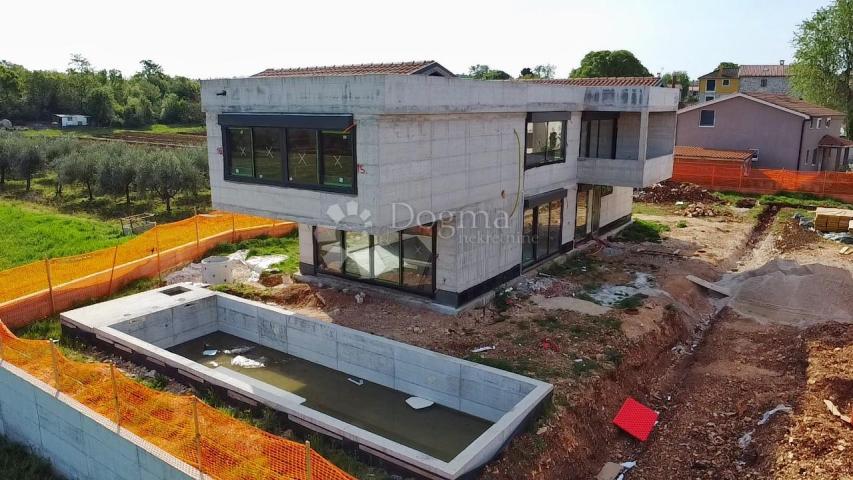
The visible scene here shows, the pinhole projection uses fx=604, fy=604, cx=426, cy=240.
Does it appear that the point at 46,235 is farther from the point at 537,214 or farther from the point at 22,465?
the point at 537,214

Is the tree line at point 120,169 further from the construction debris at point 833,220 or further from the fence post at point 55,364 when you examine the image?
the construction debris at point 833,220

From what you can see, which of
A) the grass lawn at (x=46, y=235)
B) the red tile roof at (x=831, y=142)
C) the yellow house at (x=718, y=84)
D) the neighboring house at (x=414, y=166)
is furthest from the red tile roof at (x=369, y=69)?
the yellow house at (x=718, y=84)

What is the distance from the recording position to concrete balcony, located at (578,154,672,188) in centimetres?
1997

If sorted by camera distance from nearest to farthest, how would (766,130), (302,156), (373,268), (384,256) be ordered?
(302,156), (384,256), (373,268), (766,130)

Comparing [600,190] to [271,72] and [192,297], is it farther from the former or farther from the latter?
[192,297]

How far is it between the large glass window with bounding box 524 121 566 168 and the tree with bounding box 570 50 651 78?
50069mm

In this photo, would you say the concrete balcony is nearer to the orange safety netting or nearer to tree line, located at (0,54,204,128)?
the orange safety netting

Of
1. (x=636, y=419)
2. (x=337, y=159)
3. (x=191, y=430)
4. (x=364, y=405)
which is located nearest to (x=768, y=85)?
(x=636, y=419)

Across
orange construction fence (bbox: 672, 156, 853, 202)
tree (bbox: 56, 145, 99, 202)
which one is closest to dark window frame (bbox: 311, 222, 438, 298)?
tree (bbox: 56, 145, 99, 202)

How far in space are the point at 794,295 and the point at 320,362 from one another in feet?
41.5

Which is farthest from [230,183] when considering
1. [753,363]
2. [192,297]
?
[753,363]

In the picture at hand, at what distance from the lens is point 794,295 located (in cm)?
1628

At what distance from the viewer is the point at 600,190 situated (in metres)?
22.2

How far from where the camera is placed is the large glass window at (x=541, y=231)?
18.0 metres
